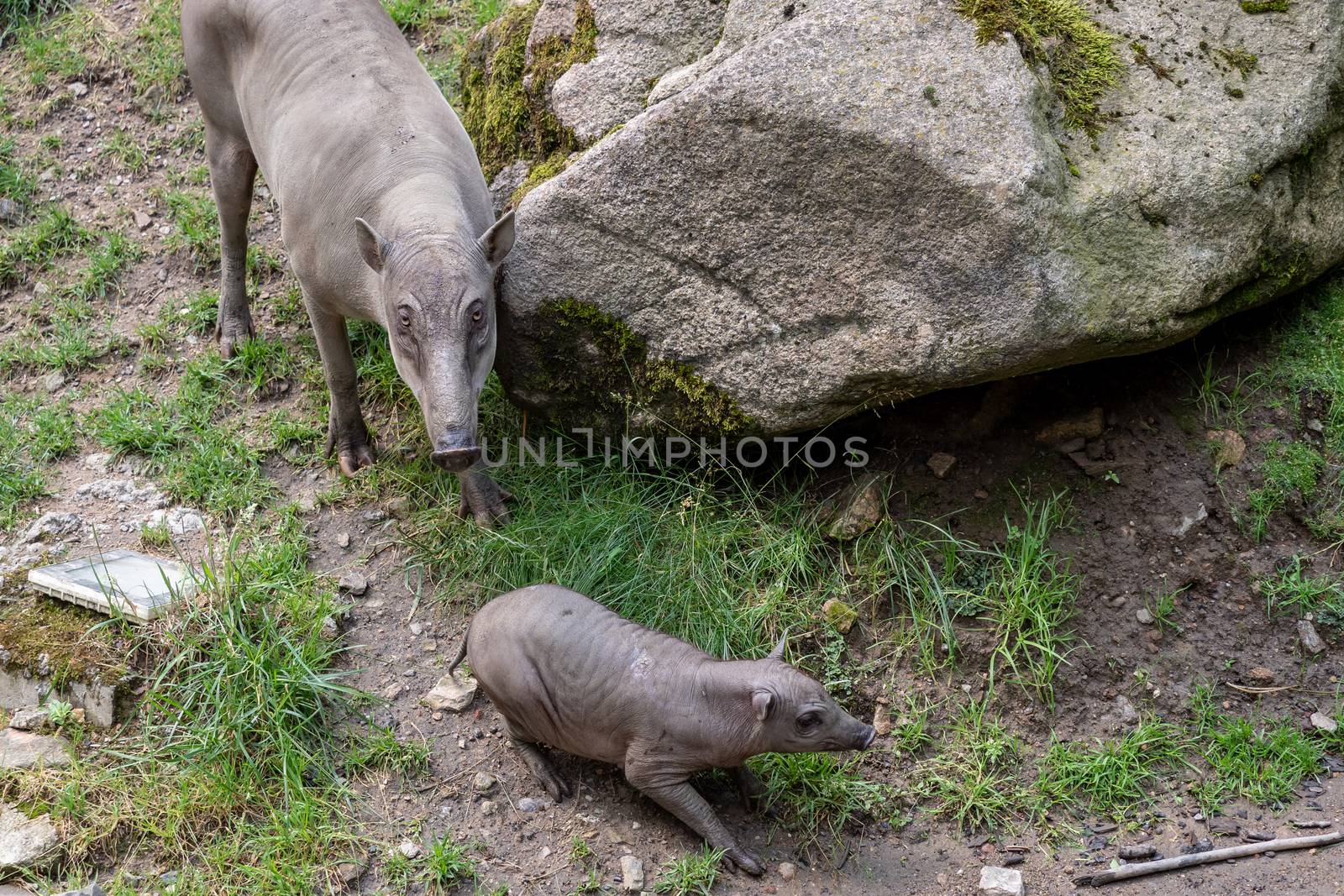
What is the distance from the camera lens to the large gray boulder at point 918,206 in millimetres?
3973

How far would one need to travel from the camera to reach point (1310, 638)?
4223mm

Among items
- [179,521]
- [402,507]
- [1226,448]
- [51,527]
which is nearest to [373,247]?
[402,507]

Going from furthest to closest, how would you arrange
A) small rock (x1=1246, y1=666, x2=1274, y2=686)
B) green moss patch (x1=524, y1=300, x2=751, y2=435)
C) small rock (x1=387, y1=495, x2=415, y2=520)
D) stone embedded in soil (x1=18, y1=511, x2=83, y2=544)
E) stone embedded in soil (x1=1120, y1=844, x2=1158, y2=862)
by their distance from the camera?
small rock (x1=387, y1=495, x2=415, y2=520) < stone embedded in soil (x1=18, y1=511, x2=83, y2=544) < green moss patch (x1=524, y1=300, x2=751, y2=435) < small rock (x1=1246, y1=666, x2=1274, y2=686) < stone embedded in soil (x1=1120, y1=844, x2=1158, y2=862)

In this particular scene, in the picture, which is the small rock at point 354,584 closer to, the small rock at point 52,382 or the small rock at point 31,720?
the small rock at point 31,720

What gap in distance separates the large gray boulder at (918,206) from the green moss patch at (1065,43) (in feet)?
0.15

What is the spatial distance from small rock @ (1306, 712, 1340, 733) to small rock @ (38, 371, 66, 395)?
583 cm

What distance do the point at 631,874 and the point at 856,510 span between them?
5.49 ft

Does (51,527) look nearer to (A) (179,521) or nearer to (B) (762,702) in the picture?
(A) (179,521)

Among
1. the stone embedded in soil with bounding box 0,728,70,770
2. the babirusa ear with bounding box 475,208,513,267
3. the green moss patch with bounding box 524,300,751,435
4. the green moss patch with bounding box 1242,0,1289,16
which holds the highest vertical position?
the green moss patch with bounding box 1242,0,1289,16

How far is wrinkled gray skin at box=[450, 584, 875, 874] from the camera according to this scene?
377 centimetres

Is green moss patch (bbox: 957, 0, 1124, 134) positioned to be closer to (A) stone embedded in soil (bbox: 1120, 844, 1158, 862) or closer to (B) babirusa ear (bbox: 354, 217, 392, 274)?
(B) babirusa ear (bbox: 354, 217, 392, 274)

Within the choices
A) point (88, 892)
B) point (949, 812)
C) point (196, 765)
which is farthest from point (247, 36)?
point (949, 812)

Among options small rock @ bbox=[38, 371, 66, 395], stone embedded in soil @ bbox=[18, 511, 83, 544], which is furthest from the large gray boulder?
small rock @ bbox=[38, 371, 66, 395]

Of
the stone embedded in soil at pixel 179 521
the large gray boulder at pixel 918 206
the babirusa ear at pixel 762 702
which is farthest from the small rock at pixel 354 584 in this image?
the babirusa ear at pixel 762 702
